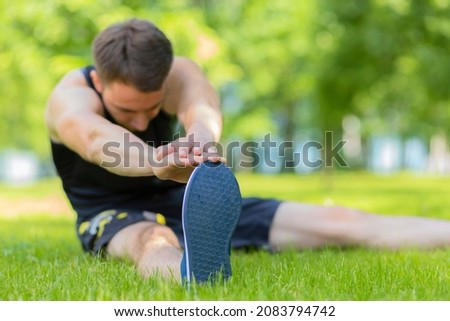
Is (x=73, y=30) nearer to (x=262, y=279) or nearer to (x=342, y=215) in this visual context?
(x=342, y=215)

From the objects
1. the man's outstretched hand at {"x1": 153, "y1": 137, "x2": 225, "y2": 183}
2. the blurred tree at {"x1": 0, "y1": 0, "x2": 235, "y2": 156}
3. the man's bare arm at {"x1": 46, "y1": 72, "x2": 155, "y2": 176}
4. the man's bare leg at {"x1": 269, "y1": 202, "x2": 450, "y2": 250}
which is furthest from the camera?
the blurred tree at {"x1": 0, "y1": 0, "x2": 235, "y2": 156}

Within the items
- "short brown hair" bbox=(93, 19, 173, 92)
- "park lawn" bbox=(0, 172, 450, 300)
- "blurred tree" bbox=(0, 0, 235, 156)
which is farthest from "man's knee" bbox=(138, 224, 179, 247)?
"blurred tree" bbox=(0, 0, 235, 156)

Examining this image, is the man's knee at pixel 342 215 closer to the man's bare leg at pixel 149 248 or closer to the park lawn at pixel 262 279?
the park lawn at pixel 262 279

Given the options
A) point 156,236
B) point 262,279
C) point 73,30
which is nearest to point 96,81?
point 156,236

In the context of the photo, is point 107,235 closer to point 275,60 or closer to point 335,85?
point 335,85

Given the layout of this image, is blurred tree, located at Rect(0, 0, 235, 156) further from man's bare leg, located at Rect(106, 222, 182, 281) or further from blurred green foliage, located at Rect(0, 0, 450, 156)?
man's bare leg, located at Rect(106, 222, 182, 281)

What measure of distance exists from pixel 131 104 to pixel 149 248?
823 millimetres

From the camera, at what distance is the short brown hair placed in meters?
3.51

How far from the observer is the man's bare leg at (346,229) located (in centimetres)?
418

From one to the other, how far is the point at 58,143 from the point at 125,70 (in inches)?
31.2

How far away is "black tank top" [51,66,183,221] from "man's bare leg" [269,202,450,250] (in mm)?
762

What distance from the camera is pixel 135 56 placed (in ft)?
11.6
